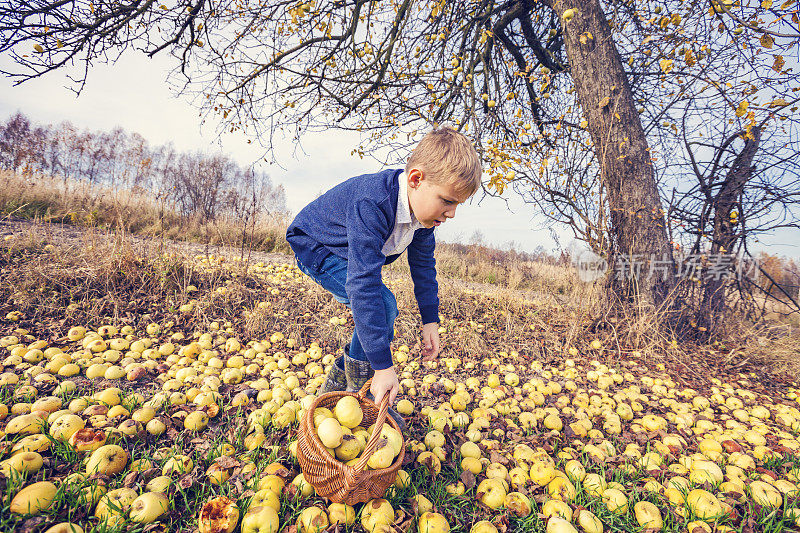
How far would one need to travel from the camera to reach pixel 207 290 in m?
3.87

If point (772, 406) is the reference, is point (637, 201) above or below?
above

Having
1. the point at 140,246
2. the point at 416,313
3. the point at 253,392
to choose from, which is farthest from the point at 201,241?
the point at 253,392

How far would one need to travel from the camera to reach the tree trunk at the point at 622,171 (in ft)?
14.0

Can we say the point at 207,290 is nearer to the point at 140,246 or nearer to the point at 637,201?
the point at 140,246

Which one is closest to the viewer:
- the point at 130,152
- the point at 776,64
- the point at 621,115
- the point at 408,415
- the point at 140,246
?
the point at 408,415

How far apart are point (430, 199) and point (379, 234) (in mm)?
334

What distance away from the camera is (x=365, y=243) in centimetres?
183

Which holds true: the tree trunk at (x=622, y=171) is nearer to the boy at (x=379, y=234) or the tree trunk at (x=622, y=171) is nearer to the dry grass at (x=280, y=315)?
the dry grass at (x=280, y=315)

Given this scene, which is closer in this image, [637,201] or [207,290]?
[207,290]

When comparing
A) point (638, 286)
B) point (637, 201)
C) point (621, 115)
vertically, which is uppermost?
point (621, 115)

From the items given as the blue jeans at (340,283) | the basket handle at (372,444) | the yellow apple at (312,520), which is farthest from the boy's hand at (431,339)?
the yellow apple at (312,520)

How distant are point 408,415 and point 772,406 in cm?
358

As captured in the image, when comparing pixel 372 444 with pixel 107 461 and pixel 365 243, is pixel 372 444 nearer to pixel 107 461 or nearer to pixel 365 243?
pixel 365 243

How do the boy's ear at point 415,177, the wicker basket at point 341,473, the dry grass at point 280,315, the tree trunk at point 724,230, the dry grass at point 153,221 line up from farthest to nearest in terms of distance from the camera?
the dry grass at point 153,221 < the tree trunk at point 724,230 < the dry grass at point 280,315 < the boy's ear at point 415,177 < the wicker basket at point 341,473
